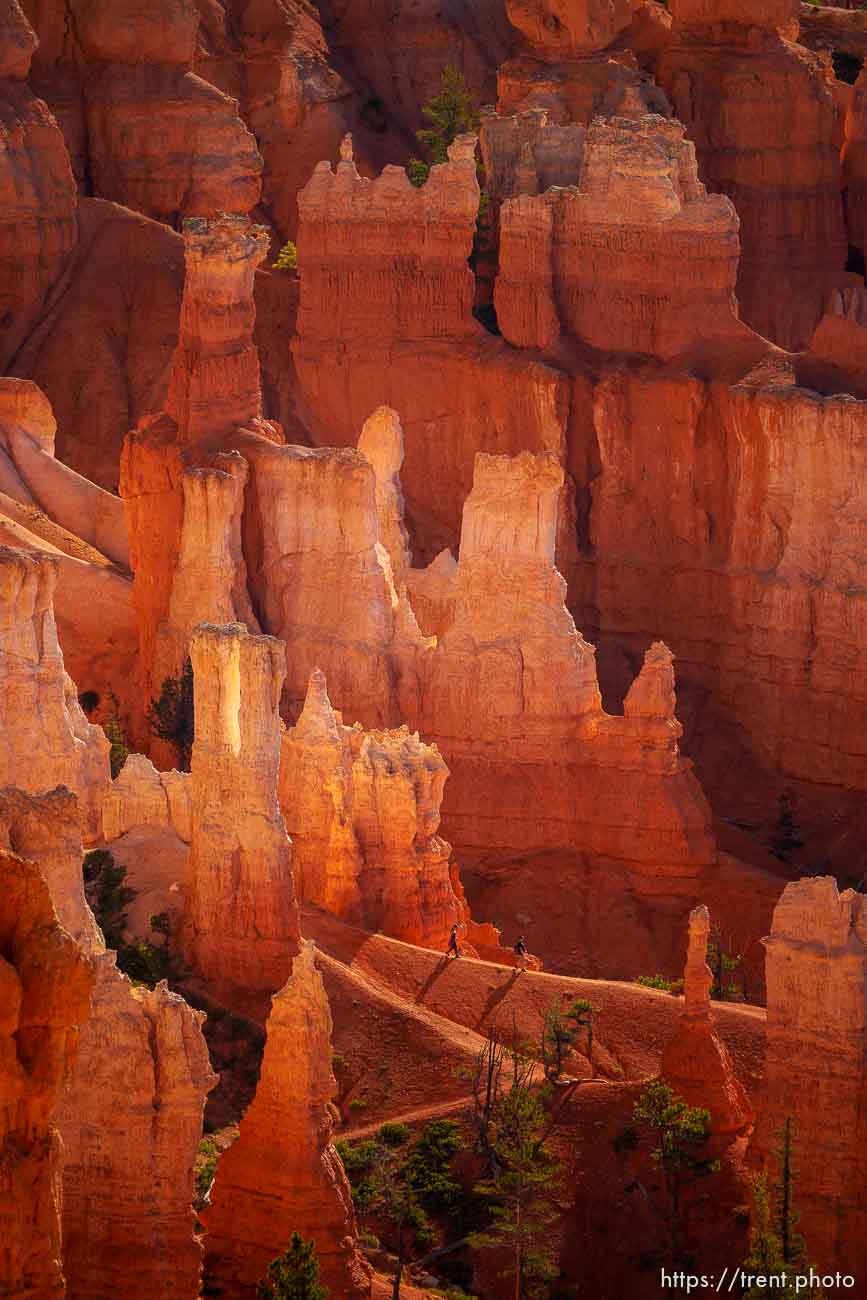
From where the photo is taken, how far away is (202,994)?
157 ft

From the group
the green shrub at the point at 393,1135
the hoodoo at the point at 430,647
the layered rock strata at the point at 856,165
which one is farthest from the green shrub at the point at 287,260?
the green shrub at the point at 393,1135

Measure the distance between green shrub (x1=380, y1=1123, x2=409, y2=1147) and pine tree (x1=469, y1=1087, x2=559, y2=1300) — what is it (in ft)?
3.62

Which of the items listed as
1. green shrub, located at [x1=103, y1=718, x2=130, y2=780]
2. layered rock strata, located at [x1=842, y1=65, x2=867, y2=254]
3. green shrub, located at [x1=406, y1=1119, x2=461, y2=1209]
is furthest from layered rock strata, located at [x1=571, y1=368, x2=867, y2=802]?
green shrub, located at [x1=406, y1=1119, x2=461, y2=1209]

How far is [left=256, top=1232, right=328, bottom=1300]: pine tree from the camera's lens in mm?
37875

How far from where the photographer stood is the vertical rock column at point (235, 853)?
48094 millimetres

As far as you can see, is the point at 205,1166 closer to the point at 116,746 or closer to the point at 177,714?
the point at 116,746

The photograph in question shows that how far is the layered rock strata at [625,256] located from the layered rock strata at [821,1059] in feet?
72.5

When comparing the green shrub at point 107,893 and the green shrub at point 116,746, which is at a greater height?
the green shrub at point 107,893

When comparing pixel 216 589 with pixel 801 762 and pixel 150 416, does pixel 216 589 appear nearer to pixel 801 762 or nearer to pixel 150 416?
pixel 150 416

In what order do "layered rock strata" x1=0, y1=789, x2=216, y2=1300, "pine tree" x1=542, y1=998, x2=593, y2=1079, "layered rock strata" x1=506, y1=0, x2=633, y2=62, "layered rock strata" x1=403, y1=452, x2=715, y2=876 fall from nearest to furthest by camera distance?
1. "layered rock strata" x1=0, y1=789, x2=216, y2=1300
2. "pine tree" x1=542, y1=998, x2=593, y2=1079
3. "layered rock strata" x1=403, y1=452, x2=715, y2=876
4. "layered rock strata" x1=506, y1=0, x2=633, y2=62

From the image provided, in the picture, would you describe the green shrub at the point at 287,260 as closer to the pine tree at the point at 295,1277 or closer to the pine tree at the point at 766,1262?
the pine tree at the point at 766,1262

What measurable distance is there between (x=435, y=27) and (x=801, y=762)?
25.6 metres

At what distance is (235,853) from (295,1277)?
1104cm

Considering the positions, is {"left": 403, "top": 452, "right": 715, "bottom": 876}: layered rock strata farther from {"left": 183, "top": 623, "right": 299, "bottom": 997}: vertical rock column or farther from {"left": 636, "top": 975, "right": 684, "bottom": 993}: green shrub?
{"left": 183, "top": 623, "right": 299, "bottom": 997}: vertical rock column
